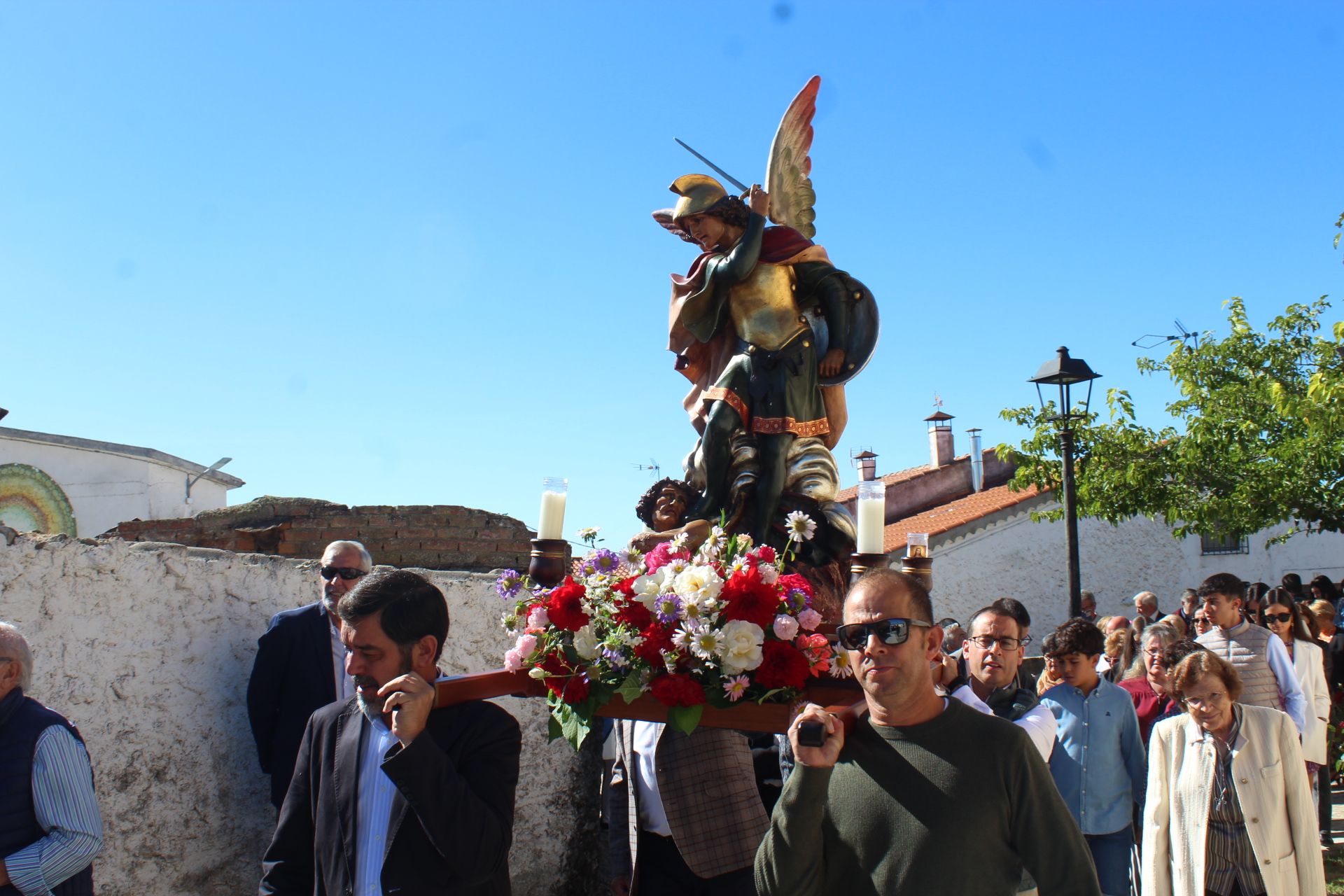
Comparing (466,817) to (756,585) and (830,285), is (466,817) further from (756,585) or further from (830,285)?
(830,285)

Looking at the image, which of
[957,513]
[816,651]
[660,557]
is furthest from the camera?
[957,513]

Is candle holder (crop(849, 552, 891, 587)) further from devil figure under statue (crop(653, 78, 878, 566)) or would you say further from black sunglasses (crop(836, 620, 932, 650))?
devil figure under statue (crop(653, 78, 878, 566))

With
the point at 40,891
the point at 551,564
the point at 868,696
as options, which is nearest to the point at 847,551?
the point at 551,564

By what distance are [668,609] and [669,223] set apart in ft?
12.6

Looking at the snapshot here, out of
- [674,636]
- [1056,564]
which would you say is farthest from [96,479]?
[1056,564]

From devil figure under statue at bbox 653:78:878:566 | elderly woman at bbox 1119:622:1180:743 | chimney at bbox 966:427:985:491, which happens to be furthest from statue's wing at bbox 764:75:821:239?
chimney at bbox 966:427:985:491

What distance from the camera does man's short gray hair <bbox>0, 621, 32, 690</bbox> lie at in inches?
→ 129

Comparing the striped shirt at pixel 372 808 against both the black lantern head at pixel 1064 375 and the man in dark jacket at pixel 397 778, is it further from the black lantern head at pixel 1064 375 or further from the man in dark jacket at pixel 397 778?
the black lantern head at pixel 1064 375

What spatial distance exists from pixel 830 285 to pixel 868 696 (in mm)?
4055

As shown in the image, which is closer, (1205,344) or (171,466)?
(1205,344)

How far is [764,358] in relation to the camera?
245 inches

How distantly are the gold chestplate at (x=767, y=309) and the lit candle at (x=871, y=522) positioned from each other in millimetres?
2871

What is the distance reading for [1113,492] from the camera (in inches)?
583

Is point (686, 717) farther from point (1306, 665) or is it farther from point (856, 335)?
point (1306, 665)
